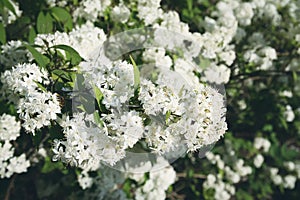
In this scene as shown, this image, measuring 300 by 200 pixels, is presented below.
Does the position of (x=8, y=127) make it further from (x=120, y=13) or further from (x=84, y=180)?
(x=120, y=13)

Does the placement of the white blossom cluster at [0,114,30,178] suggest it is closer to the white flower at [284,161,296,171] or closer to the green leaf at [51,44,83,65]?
the green leaf at [51,44,83,65]

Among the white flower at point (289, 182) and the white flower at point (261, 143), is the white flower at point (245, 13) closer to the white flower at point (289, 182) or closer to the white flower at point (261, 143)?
the white flower at point (261, 143)

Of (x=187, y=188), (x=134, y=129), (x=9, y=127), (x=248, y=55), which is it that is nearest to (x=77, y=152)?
(x=134, y=129)

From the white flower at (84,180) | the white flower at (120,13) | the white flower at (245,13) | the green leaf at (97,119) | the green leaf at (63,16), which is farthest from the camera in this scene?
the white flower at (245,13)

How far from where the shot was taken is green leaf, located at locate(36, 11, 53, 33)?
312 cm

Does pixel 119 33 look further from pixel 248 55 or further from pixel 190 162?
pixel 190 162

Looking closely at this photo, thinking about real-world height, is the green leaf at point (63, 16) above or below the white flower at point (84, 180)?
above

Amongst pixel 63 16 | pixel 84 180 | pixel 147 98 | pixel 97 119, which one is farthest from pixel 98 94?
pixel 84 180

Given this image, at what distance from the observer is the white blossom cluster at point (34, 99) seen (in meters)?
2.27

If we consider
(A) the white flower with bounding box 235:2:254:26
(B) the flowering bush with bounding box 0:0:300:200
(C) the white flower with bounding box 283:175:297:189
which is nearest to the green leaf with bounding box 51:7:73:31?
(B) the flowering bush with bounding box 0:0:300:200

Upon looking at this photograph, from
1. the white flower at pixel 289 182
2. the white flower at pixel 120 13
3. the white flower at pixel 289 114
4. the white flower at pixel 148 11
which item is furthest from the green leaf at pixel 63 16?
the white flower at pixel 289 182

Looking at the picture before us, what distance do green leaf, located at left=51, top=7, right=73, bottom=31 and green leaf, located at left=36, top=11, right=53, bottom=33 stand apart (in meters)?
0.06

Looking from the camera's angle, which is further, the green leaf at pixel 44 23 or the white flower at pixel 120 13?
the white flower at pixel 120 13

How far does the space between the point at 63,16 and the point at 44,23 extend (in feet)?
0.49
